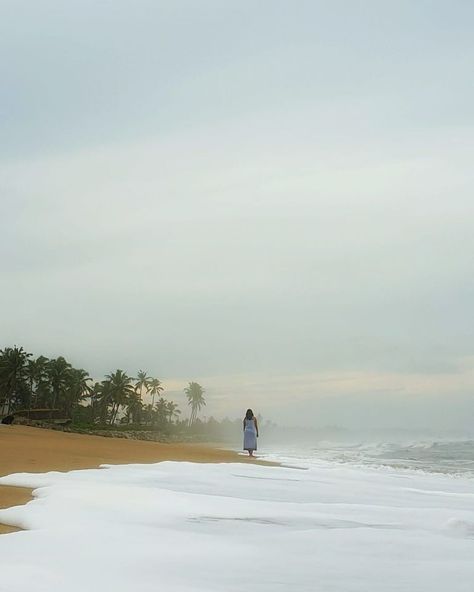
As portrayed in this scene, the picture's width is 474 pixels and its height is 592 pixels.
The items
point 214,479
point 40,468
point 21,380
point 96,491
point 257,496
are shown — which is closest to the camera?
point 96,491

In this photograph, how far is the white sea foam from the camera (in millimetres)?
3533

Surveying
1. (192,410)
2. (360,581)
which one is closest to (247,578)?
(360,581)

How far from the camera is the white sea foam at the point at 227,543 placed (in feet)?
11.6

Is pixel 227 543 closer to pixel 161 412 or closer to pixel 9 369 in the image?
pixel 9 369

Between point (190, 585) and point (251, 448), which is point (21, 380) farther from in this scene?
point (190, 585)

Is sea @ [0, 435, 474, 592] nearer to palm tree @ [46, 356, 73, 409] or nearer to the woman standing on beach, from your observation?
the woman standing on beach

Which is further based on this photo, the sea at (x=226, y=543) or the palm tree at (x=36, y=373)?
the palm tree at (x=36, y=373)

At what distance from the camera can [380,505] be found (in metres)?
7.60

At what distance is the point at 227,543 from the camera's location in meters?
4.62

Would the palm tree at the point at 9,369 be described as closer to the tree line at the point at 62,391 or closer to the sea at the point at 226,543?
the tree line at the point at 62,391

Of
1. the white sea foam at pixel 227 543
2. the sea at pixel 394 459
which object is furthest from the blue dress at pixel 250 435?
the white sea foam at pixel 227 543

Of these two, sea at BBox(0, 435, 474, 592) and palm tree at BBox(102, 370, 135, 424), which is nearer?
sea at BBox(0, 435, 474, 592)

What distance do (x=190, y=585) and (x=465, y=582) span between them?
1594 mm

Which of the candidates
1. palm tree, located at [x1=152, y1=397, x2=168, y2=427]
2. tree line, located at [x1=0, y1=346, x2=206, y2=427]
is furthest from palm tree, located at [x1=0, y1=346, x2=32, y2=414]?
palm tree, located at [x1=152, y1=397, x2=168, y2=427]
